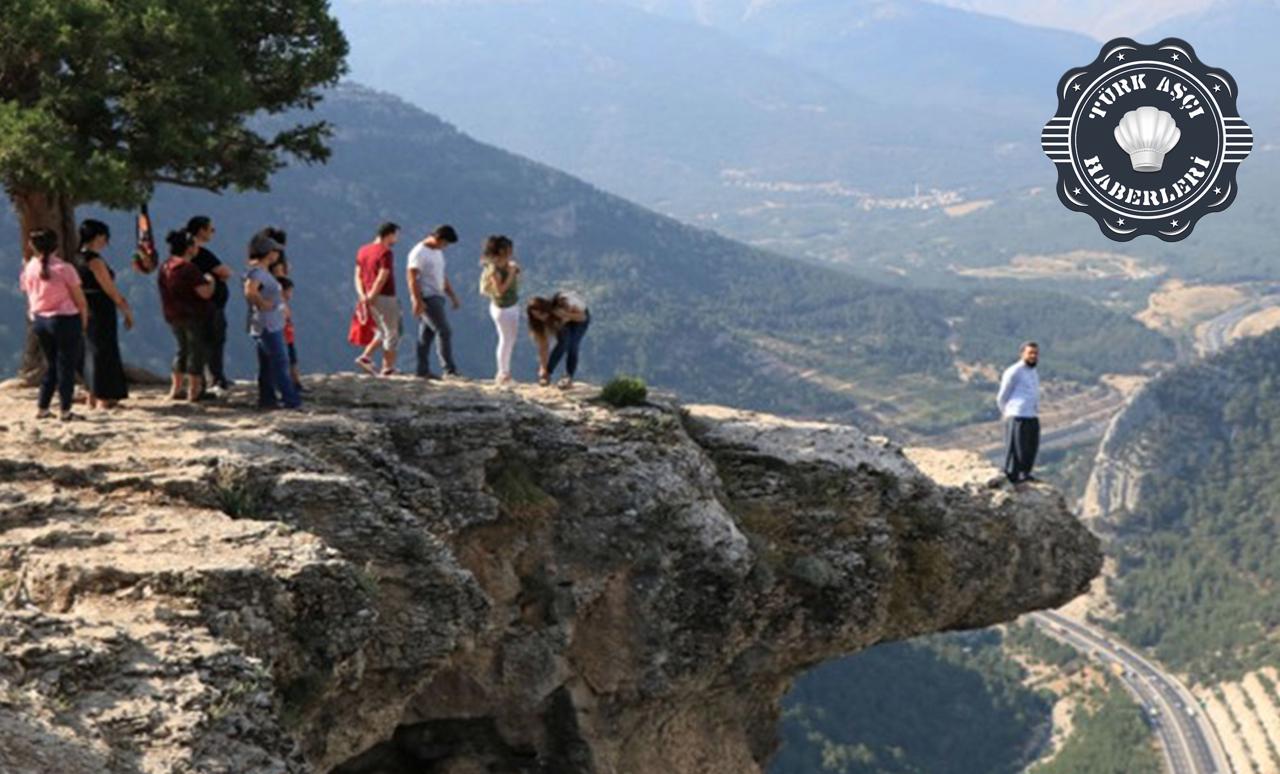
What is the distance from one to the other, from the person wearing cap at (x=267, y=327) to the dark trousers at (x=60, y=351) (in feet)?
8.63

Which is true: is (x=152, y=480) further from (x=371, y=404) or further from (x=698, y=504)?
(x=698, y=504)

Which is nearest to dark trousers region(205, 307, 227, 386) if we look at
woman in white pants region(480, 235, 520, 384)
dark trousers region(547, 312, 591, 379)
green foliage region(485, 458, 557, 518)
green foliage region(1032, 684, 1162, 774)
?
green foliage region(485, 458, 557, 518)

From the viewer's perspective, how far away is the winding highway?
15475 centimetres

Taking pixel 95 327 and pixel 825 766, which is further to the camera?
pixel 825 766

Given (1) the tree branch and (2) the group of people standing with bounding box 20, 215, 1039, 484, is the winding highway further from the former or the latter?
(1) the tree branch

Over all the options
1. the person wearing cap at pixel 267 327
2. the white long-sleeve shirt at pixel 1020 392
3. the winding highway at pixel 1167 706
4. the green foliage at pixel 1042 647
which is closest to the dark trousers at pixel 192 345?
the person wearing cap at pixel 267 327

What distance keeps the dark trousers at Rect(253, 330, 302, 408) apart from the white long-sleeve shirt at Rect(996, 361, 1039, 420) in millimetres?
13819

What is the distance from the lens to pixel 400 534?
17031 mm

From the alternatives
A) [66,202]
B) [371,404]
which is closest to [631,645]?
[371,404]

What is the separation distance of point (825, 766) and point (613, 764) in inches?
4517

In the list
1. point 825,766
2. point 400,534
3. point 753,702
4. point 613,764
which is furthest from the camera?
point 825,766

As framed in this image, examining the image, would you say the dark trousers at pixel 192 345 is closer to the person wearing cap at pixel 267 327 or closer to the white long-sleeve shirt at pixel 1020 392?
the person wearing cap at pixel 267 327

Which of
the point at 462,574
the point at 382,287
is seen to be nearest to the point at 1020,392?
the point at 382,287

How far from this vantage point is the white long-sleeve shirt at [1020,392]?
26.1 m
